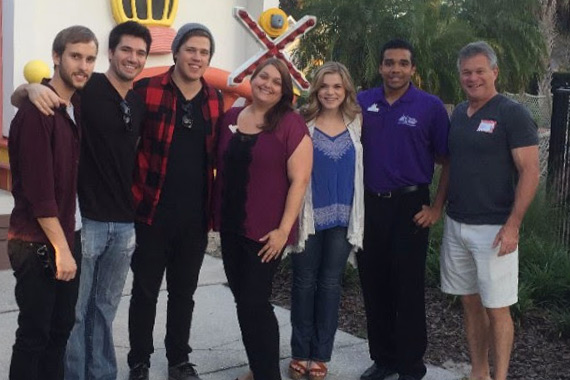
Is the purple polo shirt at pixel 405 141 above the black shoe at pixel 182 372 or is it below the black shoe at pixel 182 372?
above

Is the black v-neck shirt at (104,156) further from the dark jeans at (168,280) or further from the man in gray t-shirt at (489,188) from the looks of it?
the man in gray t-shirt at (489,188)

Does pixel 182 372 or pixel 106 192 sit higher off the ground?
pixel 106 192

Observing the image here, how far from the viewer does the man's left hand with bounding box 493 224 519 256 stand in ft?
14.1

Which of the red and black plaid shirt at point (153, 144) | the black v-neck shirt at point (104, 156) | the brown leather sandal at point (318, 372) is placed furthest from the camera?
the brown leather sandal at point (318, 372)

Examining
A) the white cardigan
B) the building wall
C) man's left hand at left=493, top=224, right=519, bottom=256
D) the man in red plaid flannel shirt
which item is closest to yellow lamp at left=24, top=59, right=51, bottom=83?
the man in red plaid flannel shirt

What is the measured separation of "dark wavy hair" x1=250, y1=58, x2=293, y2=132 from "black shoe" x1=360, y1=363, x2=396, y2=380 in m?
1.66

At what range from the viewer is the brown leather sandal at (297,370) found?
15.9ft

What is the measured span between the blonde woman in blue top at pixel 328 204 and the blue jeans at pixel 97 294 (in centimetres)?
105

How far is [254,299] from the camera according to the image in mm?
4363

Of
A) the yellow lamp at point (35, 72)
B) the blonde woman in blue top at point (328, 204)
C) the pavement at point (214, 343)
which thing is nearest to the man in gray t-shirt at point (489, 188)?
the blonde woman in blue top at point (328, 204)

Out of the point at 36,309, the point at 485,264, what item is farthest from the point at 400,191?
the point at 36,309

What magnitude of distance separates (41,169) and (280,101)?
1511mm

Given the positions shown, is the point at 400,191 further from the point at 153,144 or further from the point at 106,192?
the point at 106,192

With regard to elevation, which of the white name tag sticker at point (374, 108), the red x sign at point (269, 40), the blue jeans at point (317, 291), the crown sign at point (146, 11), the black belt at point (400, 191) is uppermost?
the crown sign at point (146, 11)
